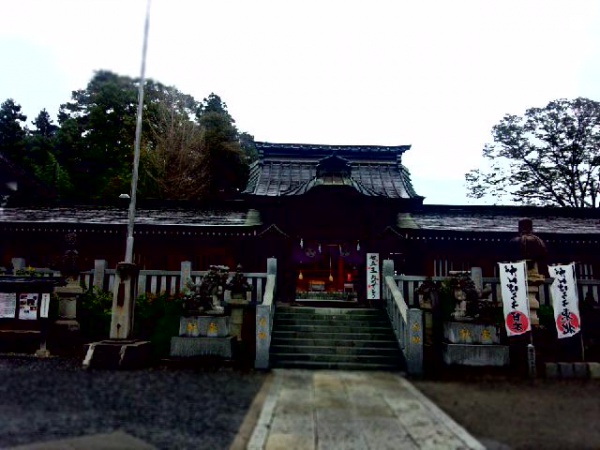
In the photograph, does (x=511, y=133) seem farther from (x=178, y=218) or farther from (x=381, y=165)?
(x=178, y=218)

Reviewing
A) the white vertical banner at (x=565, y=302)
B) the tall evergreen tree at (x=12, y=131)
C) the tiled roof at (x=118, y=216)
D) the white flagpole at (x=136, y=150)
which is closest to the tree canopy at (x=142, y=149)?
the tall evergreen tree at (x=12, y=131)

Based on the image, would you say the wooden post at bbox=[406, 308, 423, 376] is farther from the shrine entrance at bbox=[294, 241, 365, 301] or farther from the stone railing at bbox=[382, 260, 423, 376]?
the shrine entrance at bbox=[294, 241, 365, 301]

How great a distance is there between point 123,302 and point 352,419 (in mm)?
7249

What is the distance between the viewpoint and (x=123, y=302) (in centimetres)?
1093

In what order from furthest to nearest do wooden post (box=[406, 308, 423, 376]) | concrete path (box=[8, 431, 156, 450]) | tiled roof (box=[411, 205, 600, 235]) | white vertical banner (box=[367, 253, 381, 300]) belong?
tiled roof (box=[411, 205, 600, 235]) < white vertical banner (box=[367, 253, 381, 300]) < wooden post (box=[406, 308, 423, 376]) < concrete path (box=[8, 431, 156, 450])

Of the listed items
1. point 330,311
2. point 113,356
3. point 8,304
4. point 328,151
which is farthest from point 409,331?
point 328,151

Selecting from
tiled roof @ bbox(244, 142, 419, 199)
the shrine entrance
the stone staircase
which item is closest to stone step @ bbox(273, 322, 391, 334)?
the stone staircase

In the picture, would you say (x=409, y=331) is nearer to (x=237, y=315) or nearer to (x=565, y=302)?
(x=565, y=302)

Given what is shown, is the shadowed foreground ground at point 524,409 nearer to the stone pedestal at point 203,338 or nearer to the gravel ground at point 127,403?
the gravel ground at point 127,403

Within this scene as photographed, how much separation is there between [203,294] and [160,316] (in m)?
1.93

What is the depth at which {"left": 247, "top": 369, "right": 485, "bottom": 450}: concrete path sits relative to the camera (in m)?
5.38

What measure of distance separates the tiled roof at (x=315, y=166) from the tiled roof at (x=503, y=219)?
75.5 inches

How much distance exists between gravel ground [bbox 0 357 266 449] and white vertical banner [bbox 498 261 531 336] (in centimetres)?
683

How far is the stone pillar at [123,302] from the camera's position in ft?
35.5
